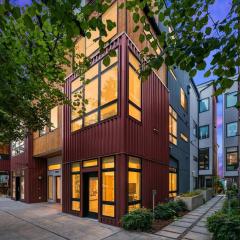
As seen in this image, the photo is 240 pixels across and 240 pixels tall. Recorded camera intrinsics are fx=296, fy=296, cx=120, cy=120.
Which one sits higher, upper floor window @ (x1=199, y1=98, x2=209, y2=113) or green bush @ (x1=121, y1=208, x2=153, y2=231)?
upper floor window @ (x1=199, y1=98, x2=209, y2=113)

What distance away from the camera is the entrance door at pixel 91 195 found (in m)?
13.7

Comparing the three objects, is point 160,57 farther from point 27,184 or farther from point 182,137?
point 182,137

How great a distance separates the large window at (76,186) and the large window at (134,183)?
330cm

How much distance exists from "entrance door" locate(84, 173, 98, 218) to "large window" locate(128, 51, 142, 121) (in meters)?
3.45

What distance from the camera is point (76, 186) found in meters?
15.4

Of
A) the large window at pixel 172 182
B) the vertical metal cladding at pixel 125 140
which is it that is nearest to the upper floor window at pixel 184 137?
the large window at pixel 172 182

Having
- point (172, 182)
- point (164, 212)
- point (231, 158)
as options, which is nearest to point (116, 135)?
point (164, 212)

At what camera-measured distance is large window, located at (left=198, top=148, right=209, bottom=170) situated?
38062mm

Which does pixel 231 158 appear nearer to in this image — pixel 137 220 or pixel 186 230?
pixel 186 230

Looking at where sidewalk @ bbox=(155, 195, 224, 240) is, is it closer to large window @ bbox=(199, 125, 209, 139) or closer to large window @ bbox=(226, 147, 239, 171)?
large window @ bbox=(226, 147, 239, 171)

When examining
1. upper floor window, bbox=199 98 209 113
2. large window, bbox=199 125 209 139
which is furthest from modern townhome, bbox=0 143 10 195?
upper floor window, bbox=199 98 209 113

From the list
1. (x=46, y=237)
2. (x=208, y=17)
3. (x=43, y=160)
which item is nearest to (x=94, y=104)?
(x=46, y=237)

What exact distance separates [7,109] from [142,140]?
6257 millimetres

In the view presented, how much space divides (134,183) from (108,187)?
1.19 meters
